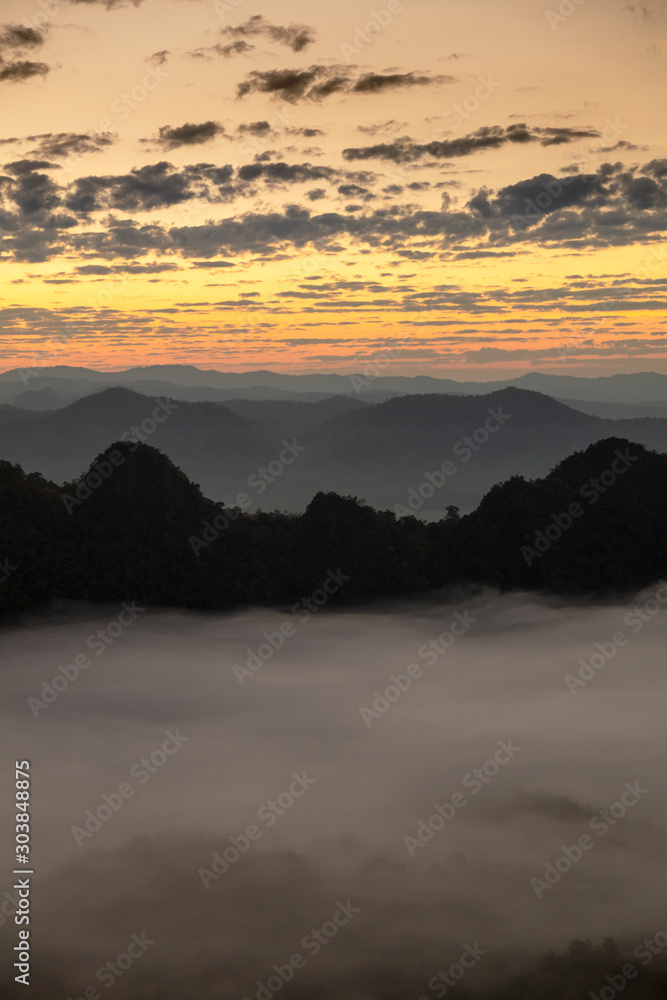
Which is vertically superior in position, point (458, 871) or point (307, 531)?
point (307, 531)

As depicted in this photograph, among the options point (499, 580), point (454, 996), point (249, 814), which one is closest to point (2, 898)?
point (249, 814)

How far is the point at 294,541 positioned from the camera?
69.8 meters

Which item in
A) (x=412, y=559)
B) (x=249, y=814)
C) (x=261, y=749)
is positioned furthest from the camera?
(x=412, y=559)

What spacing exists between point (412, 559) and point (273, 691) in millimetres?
17050

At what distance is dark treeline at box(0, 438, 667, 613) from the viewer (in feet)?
213

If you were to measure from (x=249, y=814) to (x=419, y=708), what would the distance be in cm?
2117

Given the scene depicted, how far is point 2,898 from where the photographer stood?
2920 centimetres

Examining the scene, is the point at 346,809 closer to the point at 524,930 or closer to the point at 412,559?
the point at 524,930

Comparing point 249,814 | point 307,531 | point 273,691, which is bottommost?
point 273,691

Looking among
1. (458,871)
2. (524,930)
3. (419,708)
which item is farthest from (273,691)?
(524,930)

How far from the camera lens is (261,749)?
49.0 m

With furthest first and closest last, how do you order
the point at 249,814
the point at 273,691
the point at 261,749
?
the point at 273,691
the point at 261,749
the point at 249,814

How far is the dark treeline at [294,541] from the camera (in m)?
64.8

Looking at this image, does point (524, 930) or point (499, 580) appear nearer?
point (524, 930)
